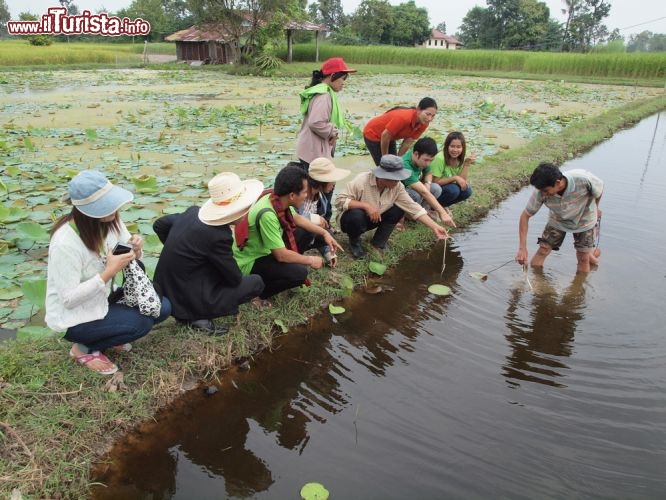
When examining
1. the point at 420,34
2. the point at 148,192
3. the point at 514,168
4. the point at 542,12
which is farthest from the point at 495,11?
the point at 148,192

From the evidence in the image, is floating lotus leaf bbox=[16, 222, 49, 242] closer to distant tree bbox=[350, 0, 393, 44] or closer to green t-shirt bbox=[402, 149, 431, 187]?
green t-shirt bbox=[402, 149, 431, 187]

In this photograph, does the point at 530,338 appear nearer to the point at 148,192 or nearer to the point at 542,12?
the point at 148,192

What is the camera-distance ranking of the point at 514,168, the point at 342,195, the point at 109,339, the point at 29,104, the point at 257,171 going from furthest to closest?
the point at 29,104 → the point at 514,168 → the point at 257,171 → the point at 342,195 → the point at 109,339

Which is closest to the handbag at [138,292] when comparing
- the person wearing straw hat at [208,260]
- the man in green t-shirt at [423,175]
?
the person wearing straw hat at [208,260]

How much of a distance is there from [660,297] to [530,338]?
1.43 metres

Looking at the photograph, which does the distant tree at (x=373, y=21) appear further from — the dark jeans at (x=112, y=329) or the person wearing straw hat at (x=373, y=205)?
the dark jeans at (x=112, y=329)

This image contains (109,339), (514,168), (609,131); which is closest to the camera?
(109,339)

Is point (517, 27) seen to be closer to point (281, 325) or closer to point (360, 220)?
point (360, 220)

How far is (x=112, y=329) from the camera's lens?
2.62 m

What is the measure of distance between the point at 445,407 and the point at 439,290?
144 cm

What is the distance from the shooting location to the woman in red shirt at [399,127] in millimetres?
4516

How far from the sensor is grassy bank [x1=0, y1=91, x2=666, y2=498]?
2.19 meters

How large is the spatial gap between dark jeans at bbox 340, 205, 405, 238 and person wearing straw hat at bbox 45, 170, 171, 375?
202cm

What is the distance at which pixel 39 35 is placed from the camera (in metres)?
38.0
